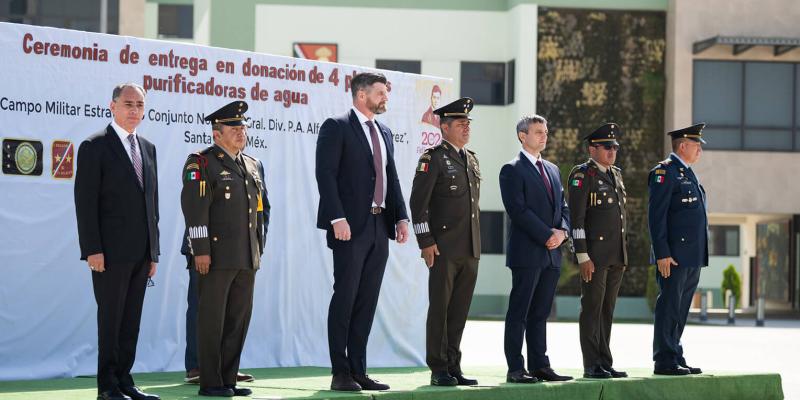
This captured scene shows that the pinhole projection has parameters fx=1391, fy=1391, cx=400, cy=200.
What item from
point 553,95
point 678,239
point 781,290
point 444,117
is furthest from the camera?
point 781,290

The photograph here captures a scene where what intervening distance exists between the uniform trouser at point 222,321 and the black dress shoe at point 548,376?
2.57m

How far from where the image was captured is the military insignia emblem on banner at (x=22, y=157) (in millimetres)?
10906

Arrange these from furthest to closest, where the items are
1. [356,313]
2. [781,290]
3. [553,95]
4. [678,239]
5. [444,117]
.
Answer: [781,290], [553,95], [678,239], [444,117], [356,313]

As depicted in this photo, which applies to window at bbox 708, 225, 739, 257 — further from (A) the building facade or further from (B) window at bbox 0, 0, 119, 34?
(B) window at bbox 0, 0, 119, 34

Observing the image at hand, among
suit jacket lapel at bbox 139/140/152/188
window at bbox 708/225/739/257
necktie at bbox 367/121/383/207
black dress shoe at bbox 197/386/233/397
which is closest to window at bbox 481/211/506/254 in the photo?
window at bbox 708/225/739/257

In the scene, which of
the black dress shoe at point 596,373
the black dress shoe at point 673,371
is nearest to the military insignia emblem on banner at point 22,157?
the black dress shoe at point 596,373

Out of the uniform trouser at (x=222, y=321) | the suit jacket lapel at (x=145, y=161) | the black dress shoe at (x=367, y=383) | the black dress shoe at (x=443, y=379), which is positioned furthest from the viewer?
the black dress shoe at (x=443, y=379)

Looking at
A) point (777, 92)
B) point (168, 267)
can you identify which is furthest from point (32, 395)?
point (777, 92)

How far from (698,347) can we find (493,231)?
573 inches

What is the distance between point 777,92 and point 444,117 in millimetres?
26784

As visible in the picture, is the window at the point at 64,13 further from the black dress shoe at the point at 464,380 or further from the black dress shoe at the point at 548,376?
the black dress shoe at the point at 464,380

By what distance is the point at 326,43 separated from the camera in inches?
1393

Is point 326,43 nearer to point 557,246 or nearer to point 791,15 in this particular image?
point 791,15

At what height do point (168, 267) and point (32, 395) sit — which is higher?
point (168, 267)
